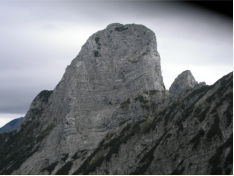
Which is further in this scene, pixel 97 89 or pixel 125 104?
pixel 97 89

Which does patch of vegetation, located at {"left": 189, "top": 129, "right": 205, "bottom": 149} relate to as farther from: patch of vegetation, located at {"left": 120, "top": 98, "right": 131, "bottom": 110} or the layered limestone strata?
patch of vegetation, located at {"left": 120, "top": 98, "right": 131, "bottom": 110}

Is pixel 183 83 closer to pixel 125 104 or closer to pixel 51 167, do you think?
pixel 125 104

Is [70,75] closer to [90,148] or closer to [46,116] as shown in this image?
[46,116]

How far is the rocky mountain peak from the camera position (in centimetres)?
12631

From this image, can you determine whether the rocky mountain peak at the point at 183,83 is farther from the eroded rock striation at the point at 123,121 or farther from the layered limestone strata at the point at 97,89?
the layered limestone strata at the point at 97,89

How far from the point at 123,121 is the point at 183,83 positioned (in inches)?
1449

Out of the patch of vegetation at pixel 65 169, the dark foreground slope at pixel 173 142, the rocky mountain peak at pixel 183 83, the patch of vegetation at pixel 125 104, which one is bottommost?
the patch of vegetation at pixel 65 169

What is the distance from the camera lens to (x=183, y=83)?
5054 inches

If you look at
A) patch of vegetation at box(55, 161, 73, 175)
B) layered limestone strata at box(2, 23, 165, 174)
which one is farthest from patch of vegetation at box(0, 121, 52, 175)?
patch of vegetation at box(55, 161, 73, 175)

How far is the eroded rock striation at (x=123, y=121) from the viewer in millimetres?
80125

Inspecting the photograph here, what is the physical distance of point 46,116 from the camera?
176 metres

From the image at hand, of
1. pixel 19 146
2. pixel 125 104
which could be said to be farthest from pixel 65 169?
pixel 19 146

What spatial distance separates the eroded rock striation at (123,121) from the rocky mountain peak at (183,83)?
49 centimetres

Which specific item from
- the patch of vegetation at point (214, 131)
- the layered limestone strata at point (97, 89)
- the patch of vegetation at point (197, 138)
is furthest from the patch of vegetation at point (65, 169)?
the patch of vegetation at point (214, 131)
